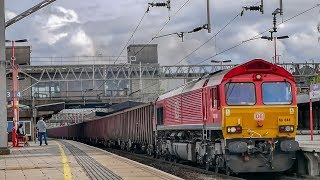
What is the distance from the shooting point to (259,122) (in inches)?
707

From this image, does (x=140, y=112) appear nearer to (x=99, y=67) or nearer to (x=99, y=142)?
(x=99, y=142)

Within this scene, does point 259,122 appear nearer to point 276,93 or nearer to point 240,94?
point 240,94

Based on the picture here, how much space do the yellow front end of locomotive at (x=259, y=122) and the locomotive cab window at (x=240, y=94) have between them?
0.72 ft

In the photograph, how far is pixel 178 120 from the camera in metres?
23.8

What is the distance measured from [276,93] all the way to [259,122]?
1.20 meters

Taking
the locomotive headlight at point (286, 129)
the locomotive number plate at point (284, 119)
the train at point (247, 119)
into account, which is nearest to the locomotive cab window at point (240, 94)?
the train at point (247, 119)

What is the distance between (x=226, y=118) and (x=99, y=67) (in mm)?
56249

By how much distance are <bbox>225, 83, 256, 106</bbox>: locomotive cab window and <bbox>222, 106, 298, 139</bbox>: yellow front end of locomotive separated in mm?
218

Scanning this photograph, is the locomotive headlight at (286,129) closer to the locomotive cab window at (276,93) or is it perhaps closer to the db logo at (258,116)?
the db logo at (258,116)

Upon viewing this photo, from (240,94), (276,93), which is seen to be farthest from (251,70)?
(276,93)

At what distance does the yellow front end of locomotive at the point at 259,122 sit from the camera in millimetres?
17766

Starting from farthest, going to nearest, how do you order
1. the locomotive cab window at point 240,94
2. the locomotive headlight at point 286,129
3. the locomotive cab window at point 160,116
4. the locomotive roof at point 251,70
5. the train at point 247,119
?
the locomotive cab window at point 160,116 < the locomotive roof at point 251,70 < the locomotive cab window at point 240,94 < the locomotive headlight at point 286,129 < the train at point 247,119

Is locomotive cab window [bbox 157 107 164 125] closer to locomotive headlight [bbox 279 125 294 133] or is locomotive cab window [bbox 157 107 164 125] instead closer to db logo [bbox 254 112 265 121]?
db logo [bbox 254 112 265 121]

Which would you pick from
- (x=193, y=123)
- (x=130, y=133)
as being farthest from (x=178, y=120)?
(x=130, y=133)
